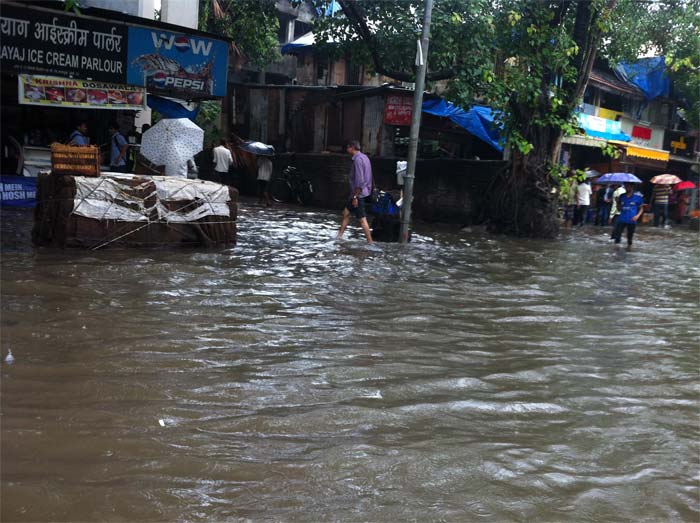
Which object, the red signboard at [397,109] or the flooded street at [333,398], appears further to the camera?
the red signboard at [397,109]

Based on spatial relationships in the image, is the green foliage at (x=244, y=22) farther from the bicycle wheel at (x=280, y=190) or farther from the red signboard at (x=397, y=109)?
the bicycle wheel at (x=280, y=190)

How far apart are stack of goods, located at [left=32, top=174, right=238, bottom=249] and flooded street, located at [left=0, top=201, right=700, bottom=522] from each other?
2.32 ft

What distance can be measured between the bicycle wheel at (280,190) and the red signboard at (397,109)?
12.5 feet

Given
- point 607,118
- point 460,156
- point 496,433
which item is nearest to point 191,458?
point 496,433

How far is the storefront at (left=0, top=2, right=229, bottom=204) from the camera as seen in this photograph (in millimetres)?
11164

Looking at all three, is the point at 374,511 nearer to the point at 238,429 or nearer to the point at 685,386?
the point at 238,429

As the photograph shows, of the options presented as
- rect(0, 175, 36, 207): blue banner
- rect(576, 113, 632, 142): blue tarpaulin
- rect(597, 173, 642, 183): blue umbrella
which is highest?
rect(576, 113, 632, 142): blue tarpaulin

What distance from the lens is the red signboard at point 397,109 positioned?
809 inches

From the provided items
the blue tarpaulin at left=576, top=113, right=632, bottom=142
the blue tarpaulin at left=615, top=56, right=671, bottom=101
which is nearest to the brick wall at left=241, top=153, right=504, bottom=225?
the blue tarpaulin at left=576, top=113, right=632, bottom=142

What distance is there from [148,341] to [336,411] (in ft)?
5.69

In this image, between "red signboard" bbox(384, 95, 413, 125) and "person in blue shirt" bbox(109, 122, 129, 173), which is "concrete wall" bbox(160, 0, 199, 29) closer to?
"person in blue shirt" bbox(109, 122, 129, 173)

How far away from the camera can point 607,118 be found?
26.5 metres

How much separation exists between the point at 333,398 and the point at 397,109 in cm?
1750

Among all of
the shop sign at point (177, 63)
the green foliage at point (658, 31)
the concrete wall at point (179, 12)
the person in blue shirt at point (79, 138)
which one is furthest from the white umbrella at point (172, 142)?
the green foliage at point (658, 31)
